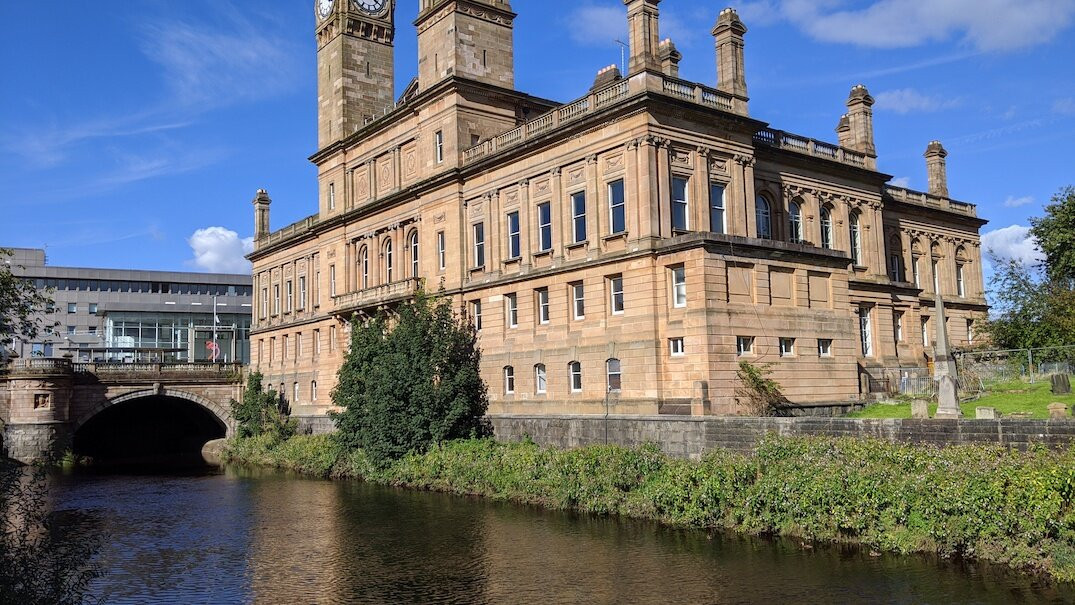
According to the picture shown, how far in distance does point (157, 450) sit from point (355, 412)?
3393 centimetres

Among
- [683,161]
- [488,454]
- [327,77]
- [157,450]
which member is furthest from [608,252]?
[157,450]

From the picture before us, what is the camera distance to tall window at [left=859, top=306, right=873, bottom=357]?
4450 cm

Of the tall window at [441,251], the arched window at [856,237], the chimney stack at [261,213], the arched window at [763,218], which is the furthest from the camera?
the chimney stack at [261,213]

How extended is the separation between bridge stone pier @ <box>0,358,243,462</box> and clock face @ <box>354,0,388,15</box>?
2571 centimetres

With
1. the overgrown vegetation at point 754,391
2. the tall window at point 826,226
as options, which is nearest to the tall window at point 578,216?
the overgrown vegetation at point 754,391

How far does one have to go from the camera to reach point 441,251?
1702 inches

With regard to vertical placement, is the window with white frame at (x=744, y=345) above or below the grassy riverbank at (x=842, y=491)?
above

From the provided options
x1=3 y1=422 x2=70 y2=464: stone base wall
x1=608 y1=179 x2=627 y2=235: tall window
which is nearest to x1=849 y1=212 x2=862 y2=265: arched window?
x1=608 y1=179 x2=627 y2=235: tall window

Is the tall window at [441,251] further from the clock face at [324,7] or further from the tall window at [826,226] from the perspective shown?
the clock face at [324,7]

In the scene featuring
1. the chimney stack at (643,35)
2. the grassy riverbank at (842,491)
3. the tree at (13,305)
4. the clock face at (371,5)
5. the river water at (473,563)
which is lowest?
the river water at (473,563)

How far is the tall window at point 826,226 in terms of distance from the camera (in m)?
44.8

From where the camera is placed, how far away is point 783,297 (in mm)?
32094

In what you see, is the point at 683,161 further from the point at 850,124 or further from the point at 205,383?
the point at 205,383

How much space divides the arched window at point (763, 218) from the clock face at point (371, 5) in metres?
28.2
